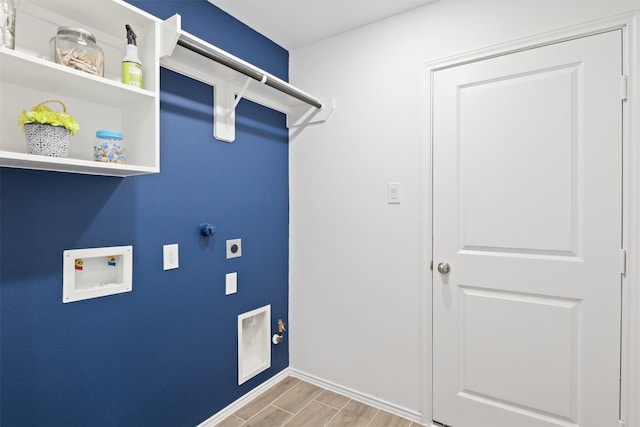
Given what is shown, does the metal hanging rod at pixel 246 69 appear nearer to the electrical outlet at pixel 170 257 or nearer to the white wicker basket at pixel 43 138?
the white wicker basket at pixel 43 138

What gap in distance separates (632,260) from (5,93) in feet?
8.26

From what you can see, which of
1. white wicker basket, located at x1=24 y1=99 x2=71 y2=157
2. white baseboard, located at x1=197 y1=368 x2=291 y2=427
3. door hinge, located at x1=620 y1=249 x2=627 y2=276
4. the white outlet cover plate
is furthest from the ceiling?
white baseboard, located at x1=197 y1=368 x2=291 y2=427

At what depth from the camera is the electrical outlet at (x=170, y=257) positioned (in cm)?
164

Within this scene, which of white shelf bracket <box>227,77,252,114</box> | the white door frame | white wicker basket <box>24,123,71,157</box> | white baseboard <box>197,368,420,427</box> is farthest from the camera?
white baseboard <box>197,368,420,427</box>

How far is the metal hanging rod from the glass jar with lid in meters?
0.36

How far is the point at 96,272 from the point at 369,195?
149 cm

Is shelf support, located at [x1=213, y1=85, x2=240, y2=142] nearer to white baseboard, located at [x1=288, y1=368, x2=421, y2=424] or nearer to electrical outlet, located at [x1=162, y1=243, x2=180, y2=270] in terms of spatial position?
electrical outlet, located at [x1=162, y1=243, x2=180, y2=270]

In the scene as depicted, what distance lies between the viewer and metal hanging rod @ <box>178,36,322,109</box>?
4.86 ft

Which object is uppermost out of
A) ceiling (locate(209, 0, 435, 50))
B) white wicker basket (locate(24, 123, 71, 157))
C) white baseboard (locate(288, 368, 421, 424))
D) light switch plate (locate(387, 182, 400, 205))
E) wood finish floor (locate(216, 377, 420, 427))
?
ceiling (locate(209, 0, 435, 50))

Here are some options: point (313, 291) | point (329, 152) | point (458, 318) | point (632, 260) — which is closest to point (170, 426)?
point (313, 291)

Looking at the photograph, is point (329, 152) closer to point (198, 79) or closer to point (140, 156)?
point (198, 79)

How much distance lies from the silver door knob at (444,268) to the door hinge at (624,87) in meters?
1.07

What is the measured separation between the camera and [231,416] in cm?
194

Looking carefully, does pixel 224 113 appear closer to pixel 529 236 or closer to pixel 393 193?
pixel 393 193
